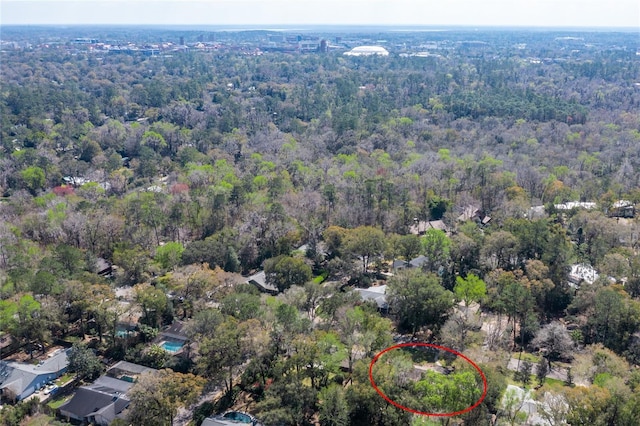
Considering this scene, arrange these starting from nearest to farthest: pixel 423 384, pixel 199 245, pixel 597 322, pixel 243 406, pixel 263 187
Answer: pixel 423 384 < pixel 243 406 < pixel 597 322 < pixel 199 245 < pixel 263 187

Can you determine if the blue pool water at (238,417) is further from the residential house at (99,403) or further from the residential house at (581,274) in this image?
the residential house at (581,274)

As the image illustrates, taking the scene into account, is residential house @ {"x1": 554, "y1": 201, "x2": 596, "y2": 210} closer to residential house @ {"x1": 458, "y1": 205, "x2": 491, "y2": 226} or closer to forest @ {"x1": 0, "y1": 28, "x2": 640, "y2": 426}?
forest @ {"x1": 0, "y1": 28, "x2": 640, "y2": 426}

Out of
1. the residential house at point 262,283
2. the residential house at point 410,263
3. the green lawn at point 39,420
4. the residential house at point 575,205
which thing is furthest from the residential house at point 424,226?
the green lawn at point 39,420

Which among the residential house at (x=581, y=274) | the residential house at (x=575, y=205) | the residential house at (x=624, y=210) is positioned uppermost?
the residential house at (x=575, y=205)

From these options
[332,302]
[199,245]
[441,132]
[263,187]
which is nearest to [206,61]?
[441,132]

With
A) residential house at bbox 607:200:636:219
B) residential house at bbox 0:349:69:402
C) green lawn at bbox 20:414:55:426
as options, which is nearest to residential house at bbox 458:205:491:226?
residential house at bbox 607:200:636:219

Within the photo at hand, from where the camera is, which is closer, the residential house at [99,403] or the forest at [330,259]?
the forest at [330,259]

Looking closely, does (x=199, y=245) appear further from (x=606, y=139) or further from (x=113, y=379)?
(x=606, y=139)

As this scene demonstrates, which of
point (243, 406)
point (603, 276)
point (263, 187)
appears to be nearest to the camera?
point (243, 406)
